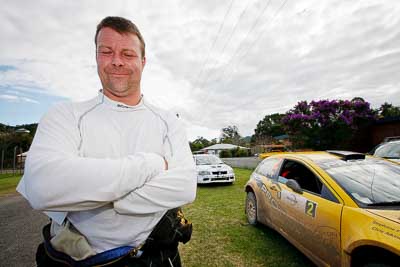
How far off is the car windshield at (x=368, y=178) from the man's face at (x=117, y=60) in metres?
2.42

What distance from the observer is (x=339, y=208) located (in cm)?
232

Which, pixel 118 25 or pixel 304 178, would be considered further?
pixel 304 178

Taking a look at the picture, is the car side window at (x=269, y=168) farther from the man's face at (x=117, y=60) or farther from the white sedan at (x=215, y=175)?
the white sedan at (x=215, y=175)

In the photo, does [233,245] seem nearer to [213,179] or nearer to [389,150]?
[389,150]

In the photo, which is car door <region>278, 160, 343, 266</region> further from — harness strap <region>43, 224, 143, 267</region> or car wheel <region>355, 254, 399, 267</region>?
harness strap <region>43, 224, 143, 267</region>

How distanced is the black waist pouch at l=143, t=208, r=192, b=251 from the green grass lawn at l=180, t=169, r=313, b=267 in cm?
216

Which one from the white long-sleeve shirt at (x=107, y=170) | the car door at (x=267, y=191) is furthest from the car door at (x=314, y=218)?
the white long-sleeve shirt at (x=107, y=170)

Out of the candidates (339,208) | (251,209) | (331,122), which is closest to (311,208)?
(339,208)

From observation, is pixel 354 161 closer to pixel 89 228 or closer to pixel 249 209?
pixel 249 209

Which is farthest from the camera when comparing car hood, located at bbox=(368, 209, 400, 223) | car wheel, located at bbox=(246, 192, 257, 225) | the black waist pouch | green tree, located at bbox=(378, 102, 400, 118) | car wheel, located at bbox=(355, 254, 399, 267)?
green tree, located at bbox=(378, 102, 400, 118)

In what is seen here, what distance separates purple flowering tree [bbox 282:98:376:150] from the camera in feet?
40.3

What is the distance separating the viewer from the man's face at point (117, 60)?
4.09 feet

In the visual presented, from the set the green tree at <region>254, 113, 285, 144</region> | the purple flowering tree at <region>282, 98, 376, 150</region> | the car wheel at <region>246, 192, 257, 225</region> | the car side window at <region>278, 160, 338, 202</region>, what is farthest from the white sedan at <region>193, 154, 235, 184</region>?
the green tree at <region>254, 113, 285, 144</region>

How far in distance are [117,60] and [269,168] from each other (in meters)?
3.72
